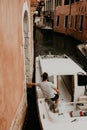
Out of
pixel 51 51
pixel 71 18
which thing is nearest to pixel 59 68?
pixel 51 51

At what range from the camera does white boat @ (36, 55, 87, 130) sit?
205 inches

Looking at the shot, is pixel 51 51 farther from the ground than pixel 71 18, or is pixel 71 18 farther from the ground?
pixel 71 18

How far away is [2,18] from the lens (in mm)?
3744

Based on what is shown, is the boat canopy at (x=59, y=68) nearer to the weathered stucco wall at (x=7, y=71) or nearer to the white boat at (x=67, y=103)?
the white boat at (x=67, y=103)

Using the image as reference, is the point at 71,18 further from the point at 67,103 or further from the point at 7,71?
the point at 7,71

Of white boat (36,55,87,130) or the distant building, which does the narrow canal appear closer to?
white boat (36,55,87,130)

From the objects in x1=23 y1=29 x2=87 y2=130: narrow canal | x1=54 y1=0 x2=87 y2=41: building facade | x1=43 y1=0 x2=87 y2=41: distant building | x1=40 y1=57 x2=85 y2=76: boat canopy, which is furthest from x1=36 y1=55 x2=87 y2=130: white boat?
x1=43 y1=0 x2=87 y2=41: distant building

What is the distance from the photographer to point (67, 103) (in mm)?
6145

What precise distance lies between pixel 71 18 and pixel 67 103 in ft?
63.2

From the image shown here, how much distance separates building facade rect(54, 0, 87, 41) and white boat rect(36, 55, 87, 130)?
12554 mm

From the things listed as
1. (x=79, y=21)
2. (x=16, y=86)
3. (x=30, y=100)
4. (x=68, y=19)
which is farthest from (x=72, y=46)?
(x=16, y=86)

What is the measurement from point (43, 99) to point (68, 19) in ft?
66.0

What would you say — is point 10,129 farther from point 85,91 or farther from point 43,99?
point 85,91

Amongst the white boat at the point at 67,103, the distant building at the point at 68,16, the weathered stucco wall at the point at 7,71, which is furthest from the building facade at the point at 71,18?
the weathered stucco wall at the point at 7,71
